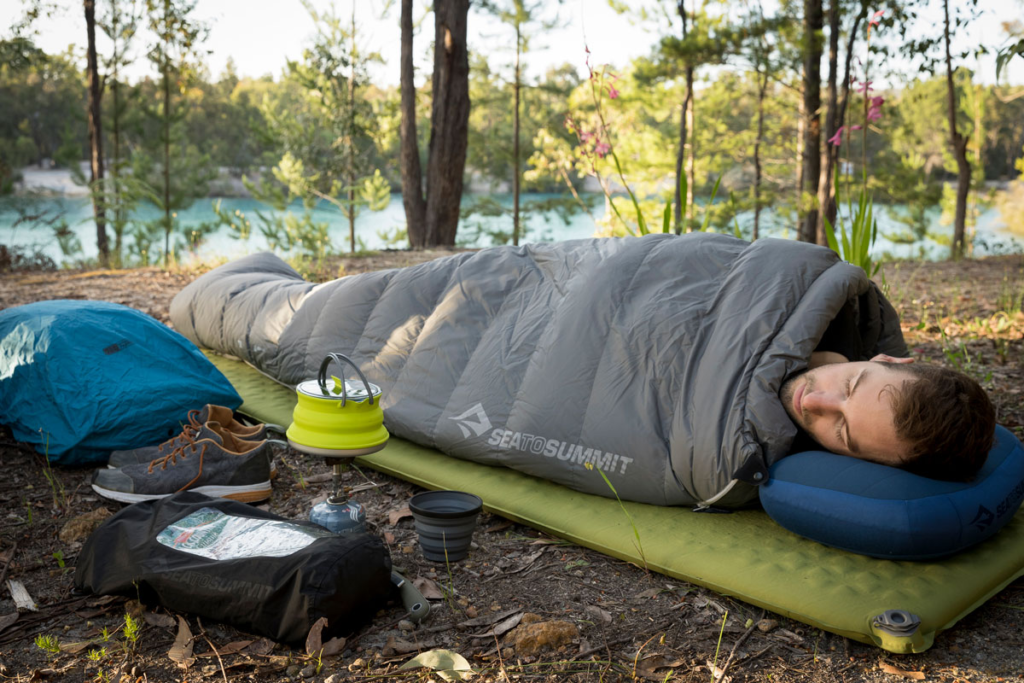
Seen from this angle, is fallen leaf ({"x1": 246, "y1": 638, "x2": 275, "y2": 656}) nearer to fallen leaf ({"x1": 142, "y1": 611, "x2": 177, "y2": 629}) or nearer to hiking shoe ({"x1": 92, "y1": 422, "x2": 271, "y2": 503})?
fallen leaf ({"x1": 142, "y1": 611, "x2": 177, "y2": 629})

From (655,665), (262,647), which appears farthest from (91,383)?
(655,665)

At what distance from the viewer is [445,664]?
1.21 meters

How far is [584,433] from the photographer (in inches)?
72.6

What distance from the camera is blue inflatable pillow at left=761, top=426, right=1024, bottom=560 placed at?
142cm

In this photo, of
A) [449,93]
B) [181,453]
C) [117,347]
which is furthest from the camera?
[449,93]

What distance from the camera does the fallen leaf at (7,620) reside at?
4.37 ft

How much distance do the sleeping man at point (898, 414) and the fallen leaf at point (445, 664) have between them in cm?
94

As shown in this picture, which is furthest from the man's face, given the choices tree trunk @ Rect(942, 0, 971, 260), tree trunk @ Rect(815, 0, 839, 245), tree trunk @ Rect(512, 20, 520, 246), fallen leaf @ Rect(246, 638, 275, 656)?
tree trunk @ Rect(512, 20, 520, 246)

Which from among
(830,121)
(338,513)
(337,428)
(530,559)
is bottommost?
(530,559)

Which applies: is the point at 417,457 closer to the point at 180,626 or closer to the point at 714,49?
the point at 180,626

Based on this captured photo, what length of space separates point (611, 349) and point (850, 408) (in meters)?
0.60

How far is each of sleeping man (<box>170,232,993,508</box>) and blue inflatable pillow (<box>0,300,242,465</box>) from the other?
1.52ft

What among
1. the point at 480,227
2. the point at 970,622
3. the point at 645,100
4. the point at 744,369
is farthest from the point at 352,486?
the point at 645,100

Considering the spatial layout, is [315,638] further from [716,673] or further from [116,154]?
[116,154]
